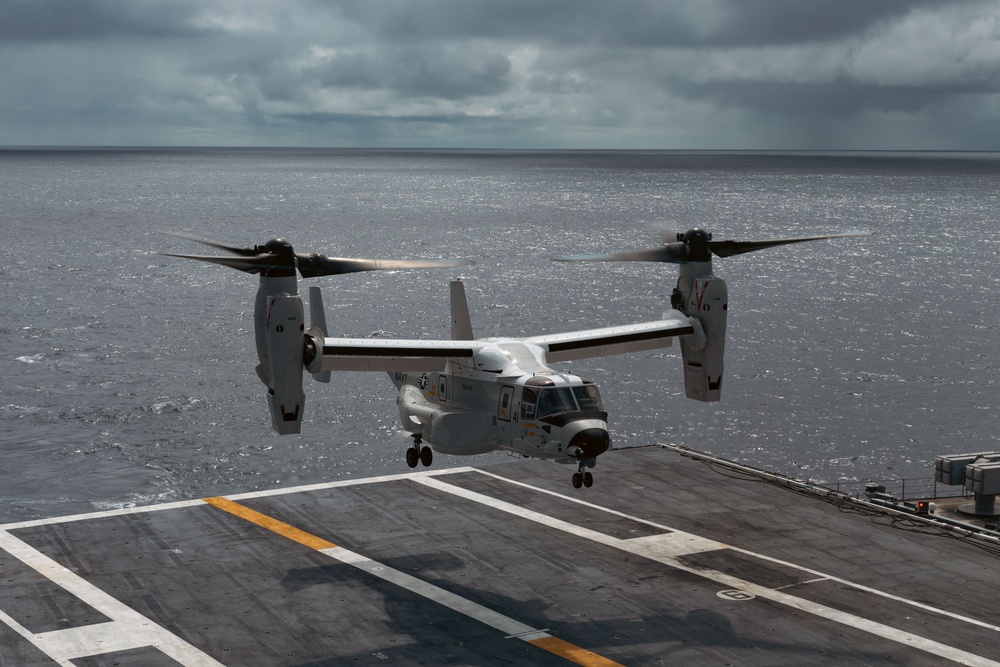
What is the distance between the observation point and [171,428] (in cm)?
7912

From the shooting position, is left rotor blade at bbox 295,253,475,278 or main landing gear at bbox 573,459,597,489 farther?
left rotor blade at bbox 295,253,475,278

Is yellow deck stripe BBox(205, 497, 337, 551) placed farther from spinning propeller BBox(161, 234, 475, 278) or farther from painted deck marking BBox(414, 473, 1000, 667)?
spinning propeller BBox(161, 234, 475, 278)

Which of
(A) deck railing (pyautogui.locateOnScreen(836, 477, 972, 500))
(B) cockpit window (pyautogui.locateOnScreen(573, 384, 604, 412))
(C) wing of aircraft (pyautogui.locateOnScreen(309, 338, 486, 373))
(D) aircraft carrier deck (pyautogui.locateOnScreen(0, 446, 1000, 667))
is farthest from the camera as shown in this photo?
(A) deck railing (pyautogui.locateOnScreen(836, 477, 972, 500))

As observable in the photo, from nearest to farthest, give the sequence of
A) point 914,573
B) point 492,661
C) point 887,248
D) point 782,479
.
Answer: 1. point 492,661
2. point 914,573
3. point 782,479
4. point 887,248

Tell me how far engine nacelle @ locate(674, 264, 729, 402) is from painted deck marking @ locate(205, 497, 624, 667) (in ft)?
37.9

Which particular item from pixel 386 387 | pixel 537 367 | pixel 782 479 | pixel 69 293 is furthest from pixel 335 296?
pixel 537 367

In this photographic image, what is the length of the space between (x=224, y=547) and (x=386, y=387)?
45.6m

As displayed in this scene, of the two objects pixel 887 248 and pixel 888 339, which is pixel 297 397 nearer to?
pixel 888 339

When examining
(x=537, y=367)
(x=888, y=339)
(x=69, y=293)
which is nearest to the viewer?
(x=537, y=367)

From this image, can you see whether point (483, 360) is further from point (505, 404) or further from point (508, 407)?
point (508, 407)

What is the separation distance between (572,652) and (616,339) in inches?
504

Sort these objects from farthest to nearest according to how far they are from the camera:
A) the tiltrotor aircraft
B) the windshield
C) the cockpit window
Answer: the cockpit window
the windshield
the tiltrotor aircraft

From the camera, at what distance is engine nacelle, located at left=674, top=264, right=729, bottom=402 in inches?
1672

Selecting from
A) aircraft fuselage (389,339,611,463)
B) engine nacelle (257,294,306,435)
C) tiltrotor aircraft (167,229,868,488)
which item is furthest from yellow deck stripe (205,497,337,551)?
engine nacelle (257,294,306,435)
